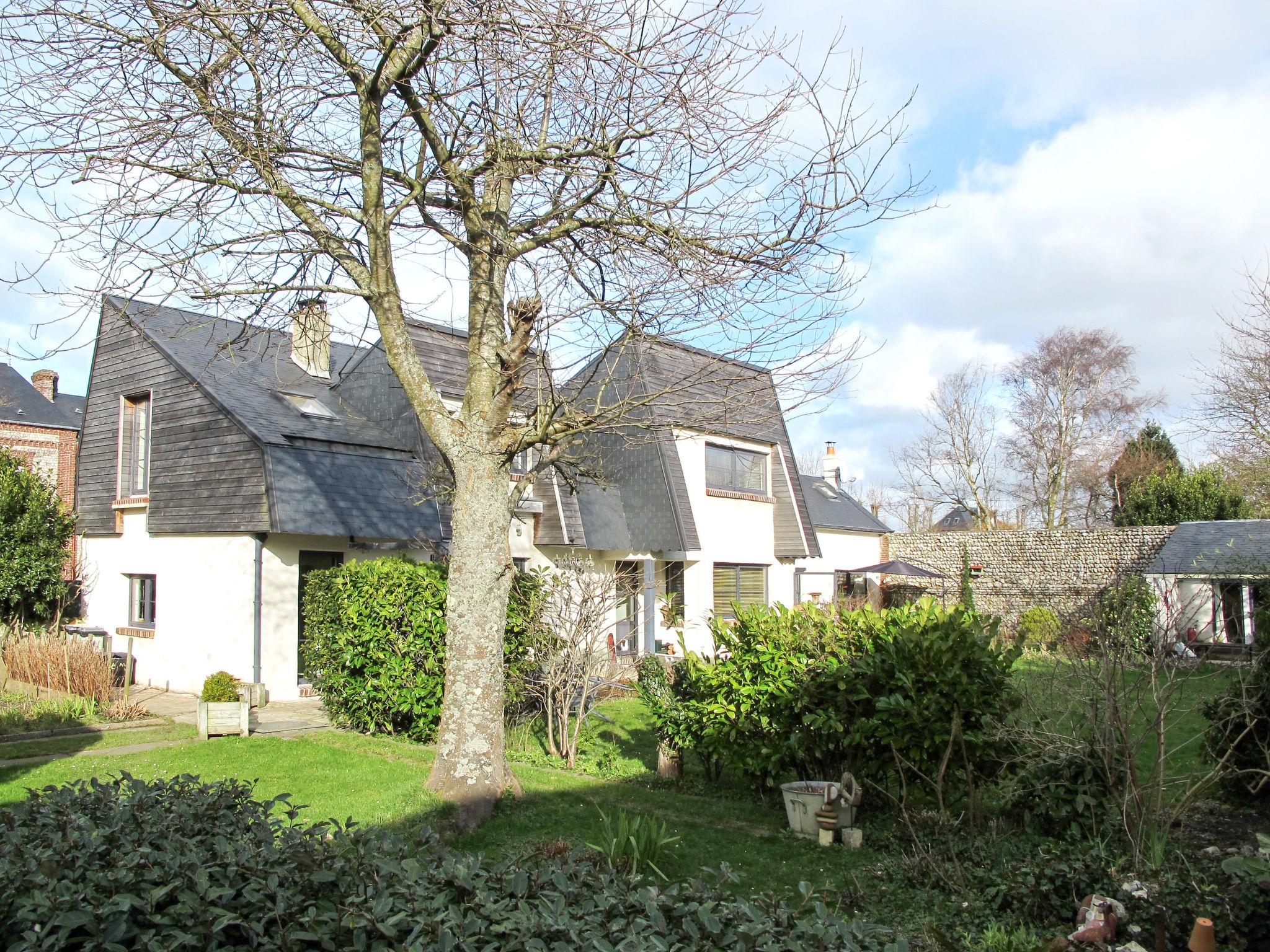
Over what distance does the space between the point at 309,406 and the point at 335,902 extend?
1535 centimetres

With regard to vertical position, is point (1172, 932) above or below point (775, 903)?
below

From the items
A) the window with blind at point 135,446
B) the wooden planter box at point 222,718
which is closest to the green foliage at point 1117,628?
the wooden planter box at point 222,718

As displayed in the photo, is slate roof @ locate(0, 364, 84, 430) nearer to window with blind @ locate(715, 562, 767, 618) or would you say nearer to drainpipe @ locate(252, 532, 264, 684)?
drainpipe @ locate(252, 532, 264, 684)

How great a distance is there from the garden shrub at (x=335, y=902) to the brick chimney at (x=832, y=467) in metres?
35.2

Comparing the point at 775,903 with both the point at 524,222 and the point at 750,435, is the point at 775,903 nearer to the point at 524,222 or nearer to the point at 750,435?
the point at 524,222

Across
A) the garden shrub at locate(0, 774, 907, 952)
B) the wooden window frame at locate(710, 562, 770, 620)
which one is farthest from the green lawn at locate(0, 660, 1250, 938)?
the wooden window frame at locate(710, 562, 770, 620)

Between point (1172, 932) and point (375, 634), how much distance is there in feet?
29.2

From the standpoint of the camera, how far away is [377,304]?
26.3ft

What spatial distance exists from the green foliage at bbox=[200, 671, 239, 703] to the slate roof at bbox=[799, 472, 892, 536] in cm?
2214

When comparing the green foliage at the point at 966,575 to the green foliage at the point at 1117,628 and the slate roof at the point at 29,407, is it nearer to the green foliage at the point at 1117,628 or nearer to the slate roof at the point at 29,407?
the green foliage at the point at 1117,628

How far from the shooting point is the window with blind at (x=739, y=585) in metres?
21.6

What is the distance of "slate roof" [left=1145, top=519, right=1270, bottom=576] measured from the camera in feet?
73.1

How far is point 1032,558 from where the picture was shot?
93.0 ft

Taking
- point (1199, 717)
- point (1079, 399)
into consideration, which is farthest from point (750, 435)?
point (1079, 399)
